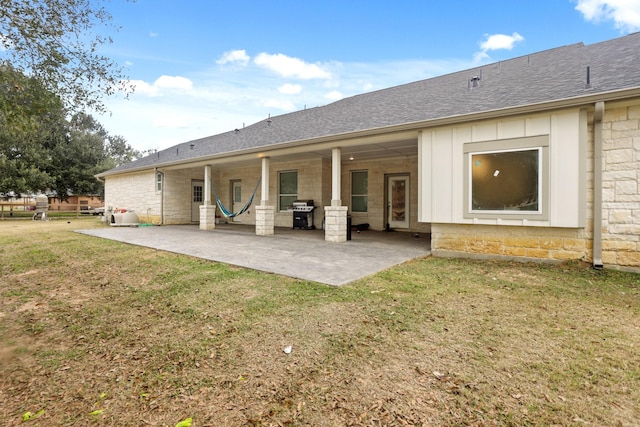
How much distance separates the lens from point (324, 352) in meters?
2.31

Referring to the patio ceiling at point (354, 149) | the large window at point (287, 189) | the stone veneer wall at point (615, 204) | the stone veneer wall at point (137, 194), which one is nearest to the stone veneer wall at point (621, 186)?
the stone veneer wall at point (615, 204)

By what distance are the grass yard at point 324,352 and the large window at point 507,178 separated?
4.20ft

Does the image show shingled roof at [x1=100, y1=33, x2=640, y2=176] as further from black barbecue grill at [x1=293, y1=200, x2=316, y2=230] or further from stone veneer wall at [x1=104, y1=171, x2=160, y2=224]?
stone veneer wall at [x1=104, y1=171, x2=160, y2=224]

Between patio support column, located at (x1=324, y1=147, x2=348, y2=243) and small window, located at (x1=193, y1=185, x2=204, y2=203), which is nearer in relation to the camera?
patio support column, located at (x1=324, y1=147, x2=348, y2=243)

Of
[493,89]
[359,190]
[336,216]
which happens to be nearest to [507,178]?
[493,89]

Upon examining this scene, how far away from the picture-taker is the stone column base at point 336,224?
24.4 ft

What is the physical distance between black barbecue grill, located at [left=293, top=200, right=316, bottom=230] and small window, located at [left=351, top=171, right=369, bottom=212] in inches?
60.1


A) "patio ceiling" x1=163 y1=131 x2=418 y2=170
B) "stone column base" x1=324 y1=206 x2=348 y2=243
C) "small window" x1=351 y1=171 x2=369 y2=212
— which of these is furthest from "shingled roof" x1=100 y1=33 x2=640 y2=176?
"small window" x1=351 y1=171 x2=369 y2=212

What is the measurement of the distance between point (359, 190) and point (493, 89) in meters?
5.48

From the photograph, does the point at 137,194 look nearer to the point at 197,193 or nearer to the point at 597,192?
the point at 197,193

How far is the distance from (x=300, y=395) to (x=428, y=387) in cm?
80

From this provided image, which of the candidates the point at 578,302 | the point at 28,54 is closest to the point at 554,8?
the point at 578,302

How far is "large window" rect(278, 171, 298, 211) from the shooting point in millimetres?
11781

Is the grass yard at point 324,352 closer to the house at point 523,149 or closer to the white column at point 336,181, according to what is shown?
the house at point 523,149
